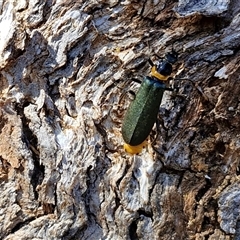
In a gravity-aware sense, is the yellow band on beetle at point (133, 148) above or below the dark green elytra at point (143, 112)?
below

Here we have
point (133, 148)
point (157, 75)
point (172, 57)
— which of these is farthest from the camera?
point (157, 75)

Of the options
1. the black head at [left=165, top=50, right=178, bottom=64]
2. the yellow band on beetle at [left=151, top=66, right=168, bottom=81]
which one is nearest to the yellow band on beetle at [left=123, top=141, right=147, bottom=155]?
the yellow band on beetle at [left=151, top=66, right=168, bottom=81]

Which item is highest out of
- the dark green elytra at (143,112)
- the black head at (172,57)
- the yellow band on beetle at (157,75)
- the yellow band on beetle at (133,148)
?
the black head at (172,57)

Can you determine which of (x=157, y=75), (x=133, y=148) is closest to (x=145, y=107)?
(x=157, y=75)

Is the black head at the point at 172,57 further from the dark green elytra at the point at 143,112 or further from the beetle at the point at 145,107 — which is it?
the dark green elytra at the point at 143,112

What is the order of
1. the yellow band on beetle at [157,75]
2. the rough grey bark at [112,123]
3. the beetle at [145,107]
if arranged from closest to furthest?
1. the rough grey bark at [112,123]
2. the beetle at [145,107]
3. the yellow band on beetle at [157,75]

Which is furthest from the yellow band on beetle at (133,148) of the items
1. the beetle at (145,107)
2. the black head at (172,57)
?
the black head at (172,57)

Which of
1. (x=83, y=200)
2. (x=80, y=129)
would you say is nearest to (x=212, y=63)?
(x=80, y=129)

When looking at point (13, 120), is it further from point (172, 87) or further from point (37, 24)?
point (172, 87)

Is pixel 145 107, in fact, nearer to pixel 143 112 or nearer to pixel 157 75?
pixel 143 112
